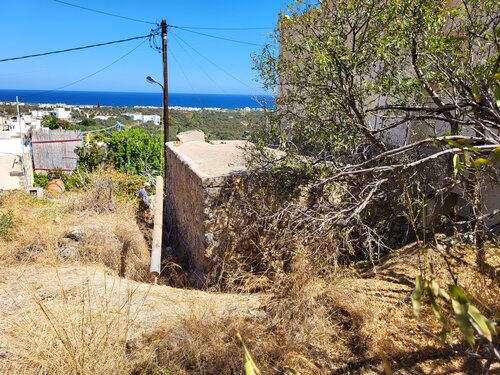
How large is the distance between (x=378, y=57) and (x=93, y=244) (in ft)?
18.1

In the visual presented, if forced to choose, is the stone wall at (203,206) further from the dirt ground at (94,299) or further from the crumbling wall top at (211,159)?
the dirt ground at (94,299)

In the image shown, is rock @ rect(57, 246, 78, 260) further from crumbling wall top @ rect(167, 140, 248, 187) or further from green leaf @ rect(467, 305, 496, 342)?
green leaf @ rect(467, 305, 496, 342)

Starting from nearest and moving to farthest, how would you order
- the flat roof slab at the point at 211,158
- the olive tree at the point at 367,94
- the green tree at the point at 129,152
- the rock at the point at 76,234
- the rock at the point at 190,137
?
the olive tree at the point at 367,94, the flat roof slab at the point at 211,158, the rock at the point at 76,234, the rock at the point at 190,137, the green tree at the point at 129,152

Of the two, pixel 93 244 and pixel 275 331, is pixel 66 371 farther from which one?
pixel 93 244

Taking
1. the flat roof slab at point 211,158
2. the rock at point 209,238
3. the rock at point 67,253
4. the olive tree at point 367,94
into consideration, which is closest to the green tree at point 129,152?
the flat roof slab at point 211,158

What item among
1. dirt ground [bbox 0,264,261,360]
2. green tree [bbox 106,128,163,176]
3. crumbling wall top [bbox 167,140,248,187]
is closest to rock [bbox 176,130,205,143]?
crumbling wall top [bbox 167,140,248,187]

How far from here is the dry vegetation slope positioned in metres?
2.89

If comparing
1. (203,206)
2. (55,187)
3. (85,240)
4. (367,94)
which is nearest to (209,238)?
(203,206)

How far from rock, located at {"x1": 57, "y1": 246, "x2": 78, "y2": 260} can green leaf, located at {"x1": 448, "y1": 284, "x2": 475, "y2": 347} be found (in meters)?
6.54

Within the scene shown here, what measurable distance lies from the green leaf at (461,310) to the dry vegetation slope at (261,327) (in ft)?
3.08

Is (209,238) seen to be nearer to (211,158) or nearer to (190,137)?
(211,158)

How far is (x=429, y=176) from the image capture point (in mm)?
5035

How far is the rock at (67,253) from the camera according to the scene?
21.4 feet

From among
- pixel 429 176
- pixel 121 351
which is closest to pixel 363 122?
pixel 429 176
